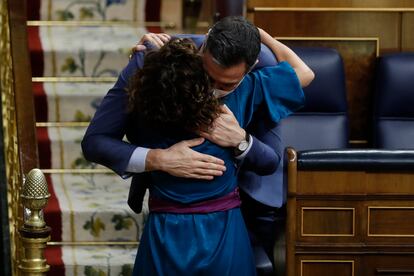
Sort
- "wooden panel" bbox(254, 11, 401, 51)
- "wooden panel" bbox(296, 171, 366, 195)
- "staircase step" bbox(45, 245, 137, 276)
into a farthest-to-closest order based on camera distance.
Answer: "wooden panel" bbox(254, 11, 401, 51), "staircase step" bbox(45, 245, 137, 276), "wooden panel" bbox(296, 171, 366, 195)

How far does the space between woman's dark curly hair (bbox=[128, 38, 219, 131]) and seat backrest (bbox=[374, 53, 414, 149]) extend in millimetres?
1803

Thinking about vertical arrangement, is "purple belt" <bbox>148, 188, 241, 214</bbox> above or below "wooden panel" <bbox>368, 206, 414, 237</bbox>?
above

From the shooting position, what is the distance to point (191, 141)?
3.20m

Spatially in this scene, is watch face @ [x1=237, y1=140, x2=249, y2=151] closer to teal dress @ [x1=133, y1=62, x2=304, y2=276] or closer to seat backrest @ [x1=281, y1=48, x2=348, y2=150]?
teal dress @ [x1=133, y1=62, x2=304, y2=276]

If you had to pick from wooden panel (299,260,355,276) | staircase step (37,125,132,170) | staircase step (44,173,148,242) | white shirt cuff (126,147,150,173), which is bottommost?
staircase step (44,173,148,242)

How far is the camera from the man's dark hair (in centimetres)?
307

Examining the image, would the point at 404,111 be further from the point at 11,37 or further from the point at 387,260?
the point at 11,37

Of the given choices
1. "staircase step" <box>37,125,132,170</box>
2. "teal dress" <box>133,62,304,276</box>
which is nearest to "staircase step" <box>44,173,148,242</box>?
"staircase step" <box>37,125,132,170</box>

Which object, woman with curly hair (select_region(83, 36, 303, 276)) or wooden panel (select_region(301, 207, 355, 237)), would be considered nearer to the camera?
woman with curly hair (select_region(83, 36, 303, 276))

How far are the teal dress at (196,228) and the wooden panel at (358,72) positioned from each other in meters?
1.80

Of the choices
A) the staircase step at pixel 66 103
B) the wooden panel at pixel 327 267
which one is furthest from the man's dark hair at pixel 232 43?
the staircase step at pixel 66 103

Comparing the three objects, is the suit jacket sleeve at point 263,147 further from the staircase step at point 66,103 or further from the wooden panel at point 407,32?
the staircase step at point 66,103

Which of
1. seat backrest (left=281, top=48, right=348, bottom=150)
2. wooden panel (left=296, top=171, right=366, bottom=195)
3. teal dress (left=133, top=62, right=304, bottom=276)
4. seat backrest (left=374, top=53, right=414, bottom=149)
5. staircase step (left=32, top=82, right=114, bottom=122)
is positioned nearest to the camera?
teal dress (left=133, top=62, right=304, bottom=276)

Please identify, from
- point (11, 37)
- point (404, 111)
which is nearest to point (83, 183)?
point (11, 37)
